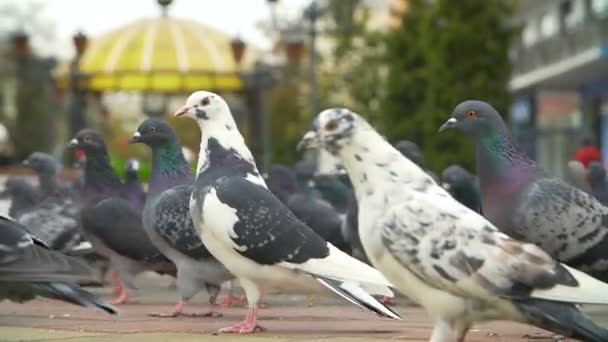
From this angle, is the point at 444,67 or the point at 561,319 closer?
the point at 561,319

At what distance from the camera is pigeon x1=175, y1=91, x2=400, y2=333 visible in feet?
25.8

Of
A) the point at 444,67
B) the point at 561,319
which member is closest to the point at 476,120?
the point at 561,319

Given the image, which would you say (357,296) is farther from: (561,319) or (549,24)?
(549,24)

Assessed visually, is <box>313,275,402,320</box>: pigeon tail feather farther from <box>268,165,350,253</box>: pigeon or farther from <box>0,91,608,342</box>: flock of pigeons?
<box>268,165,350,253</box>: pigeon

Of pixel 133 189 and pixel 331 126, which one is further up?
pixel 331 126

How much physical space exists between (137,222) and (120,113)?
264 ft

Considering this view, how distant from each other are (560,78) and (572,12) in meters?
2.23

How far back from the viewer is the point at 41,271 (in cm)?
673

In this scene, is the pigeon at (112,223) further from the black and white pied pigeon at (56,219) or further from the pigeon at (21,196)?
the pigeon at (21,196)

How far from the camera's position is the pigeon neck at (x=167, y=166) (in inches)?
392

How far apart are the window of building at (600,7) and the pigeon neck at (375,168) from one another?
30509 mm

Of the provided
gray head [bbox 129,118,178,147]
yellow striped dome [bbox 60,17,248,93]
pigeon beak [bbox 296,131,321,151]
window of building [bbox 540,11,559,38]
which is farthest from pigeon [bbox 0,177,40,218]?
window of building [bbox 540,11,559,38]

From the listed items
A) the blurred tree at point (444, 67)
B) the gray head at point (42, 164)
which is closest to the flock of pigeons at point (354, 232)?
the gray head at point (42, 164)

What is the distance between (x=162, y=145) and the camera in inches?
394
